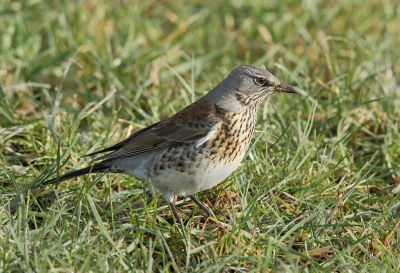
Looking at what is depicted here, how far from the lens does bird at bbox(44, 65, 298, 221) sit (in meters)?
5.12

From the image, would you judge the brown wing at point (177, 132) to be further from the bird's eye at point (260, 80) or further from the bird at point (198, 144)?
the bird's eye at point (260, 80)

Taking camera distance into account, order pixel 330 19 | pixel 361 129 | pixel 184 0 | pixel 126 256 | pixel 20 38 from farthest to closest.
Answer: pixel 184 0, pixel 330 19, pixel 20 38, pixel 361 129, pixel 126 256

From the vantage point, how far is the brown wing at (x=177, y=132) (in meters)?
5.23

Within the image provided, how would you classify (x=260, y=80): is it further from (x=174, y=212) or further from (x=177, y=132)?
(x=174, y=212)

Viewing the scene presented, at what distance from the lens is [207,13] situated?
9133 millimetres

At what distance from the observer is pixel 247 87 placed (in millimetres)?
5500

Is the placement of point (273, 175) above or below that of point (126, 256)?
below

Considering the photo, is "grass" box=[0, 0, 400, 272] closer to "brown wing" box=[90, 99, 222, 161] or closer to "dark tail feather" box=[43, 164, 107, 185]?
"dark tail feather" box=[43, 164, 107, 185]

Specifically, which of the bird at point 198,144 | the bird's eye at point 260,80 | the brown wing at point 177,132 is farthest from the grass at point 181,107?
the bird's eye at point 260,80

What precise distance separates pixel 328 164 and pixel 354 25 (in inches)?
142

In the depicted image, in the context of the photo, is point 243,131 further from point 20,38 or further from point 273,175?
point 20,38

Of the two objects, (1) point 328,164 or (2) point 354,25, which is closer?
(1) point 328,164

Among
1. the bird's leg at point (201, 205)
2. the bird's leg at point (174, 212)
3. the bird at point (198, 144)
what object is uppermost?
the bird at point (198, 144)

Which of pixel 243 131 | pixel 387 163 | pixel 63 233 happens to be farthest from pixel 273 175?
pixel 63 233
